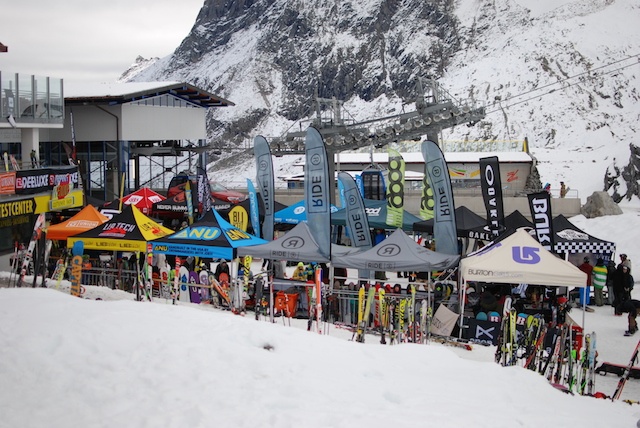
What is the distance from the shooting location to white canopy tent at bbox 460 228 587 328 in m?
13.7

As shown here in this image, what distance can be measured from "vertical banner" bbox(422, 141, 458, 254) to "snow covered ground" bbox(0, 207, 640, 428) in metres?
5.36

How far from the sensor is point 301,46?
4710 inches

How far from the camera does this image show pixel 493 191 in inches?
699

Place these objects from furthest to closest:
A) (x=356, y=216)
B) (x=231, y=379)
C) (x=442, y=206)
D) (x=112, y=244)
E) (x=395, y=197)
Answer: (x=395, y=197) < (x=356, y=216) < (x=112, y=244) < (x=442, y=206) < (x=231, y=379)

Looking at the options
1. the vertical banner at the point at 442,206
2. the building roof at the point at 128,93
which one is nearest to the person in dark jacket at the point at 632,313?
the vertical banner at the point at 442,206

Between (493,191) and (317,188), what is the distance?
165 inches

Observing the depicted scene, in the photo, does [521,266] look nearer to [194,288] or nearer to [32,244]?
[194,288]

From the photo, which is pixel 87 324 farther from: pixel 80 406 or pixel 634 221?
pixel 634 221

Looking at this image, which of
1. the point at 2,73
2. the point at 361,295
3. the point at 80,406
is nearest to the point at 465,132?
the point at 2,73

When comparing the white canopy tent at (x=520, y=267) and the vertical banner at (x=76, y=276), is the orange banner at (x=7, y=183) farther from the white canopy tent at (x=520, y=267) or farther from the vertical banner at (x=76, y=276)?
the white canopy tent at (x=520, y=267)

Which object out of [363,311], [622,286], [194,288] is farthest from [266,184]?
[622,286]

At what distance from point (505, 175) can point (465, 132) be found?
135 feet

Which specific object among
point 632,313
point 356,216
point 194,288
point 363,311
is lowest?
point 632,313

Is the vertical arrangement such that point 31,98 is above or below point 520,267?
above
